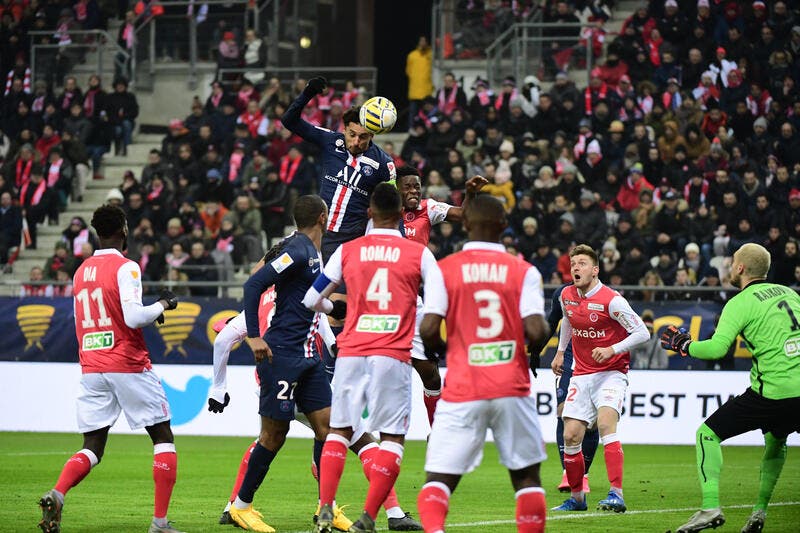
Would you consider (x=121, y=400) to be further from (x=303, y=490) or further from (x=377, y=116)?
(x=303, y=490)

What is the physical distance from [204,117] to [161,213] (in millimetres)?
3171

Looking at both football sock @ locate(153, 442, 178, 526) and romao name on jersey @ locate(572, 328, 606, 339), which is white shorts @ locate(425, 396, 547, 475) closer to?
football sock @ locate(153, 442, 178, 526)

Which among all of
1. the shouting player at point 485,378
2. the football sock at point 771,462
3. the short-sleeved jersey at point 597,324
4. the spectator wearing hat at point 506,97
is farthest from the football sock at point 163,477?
the spectator wearing hat at point 506,97

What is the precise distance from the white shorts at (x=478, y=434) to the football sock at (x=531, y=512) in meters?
0.18

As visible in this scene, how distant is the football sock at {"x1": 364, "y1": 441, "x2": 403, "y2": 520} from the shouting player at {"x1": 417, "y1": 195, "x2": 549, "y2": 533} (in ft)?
3.45

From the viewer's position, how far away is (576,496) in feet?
38.9

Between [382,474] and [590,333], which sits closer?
[382,474]

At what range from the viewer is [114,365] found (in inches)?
378

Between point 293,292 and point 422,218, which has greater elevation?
point 422,218

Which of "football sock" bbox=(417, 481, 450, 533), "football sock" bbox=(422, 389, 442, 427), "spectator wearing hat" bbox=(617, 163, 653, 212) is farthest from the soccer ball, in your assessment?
"spectator wearing hat" bbox=(617, 163, 653, 212)

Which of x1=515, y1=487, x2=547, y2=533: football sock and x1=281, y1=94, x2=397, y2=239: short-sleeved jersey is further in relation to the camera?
x1=281, y1=94, x2=397, y2=239: short-sleeved jersey

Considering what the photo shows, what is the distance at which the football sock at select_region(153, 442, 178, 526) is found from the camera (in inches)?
374

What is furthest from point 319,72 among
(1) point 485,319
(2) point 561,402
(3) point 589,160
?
(1) point 485,319

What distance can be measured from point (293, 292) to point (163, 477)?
1743 millimetres
